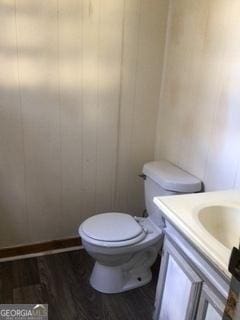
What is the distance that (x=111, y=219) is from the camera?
1931 mm

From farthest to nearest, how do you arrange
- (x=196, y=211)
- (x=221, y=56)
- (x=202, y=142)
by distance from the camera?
(x=202, y=142)
(x=221, y=56)
(x=196, y=211)

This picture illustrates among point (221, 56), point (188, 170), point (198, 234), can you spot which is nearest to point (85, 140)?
point (188, 170)

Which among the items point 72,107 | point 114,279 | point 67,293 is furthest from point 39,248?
point 72,107

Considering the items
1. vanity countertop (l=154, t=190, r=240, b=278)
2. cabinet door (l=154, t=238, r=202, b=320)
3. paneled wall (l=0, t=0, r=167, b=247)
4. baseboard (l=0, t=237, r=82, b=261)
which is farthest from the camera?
baseboard (l=0, t=237, r=82, b=261)

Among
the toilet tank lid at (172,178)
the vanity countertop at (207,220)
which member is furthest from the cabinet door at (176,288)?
the toilet tank lid at (172,178)

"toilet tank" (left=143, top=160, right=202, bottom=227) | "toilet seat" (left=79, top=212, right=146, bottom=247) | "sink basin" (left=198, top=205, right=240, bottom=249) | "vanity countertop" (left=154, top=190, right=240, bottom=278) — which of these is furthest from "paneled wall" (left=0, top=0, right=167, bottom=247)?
"sink basin" (left=198, top=205, right=240, bottom=249)

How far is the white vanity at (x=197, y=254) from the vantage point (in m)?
1.00

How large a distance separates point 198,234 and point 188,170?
0.91 meters

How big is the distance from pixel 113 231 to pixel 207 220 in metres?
0.70

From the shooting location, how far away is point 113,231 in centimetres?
180

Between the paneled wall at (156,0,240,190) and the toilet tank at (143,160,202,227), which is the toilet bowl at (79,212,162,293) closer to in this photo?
the toilet tank at (143,160,202,227)

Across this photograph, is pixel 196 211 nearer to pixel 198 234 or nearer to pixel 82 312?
pixel 198 234

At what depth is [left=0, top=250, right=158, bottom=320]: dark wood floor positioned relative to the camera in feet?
5.83

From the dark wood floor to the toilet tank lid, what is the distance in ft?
2.42
